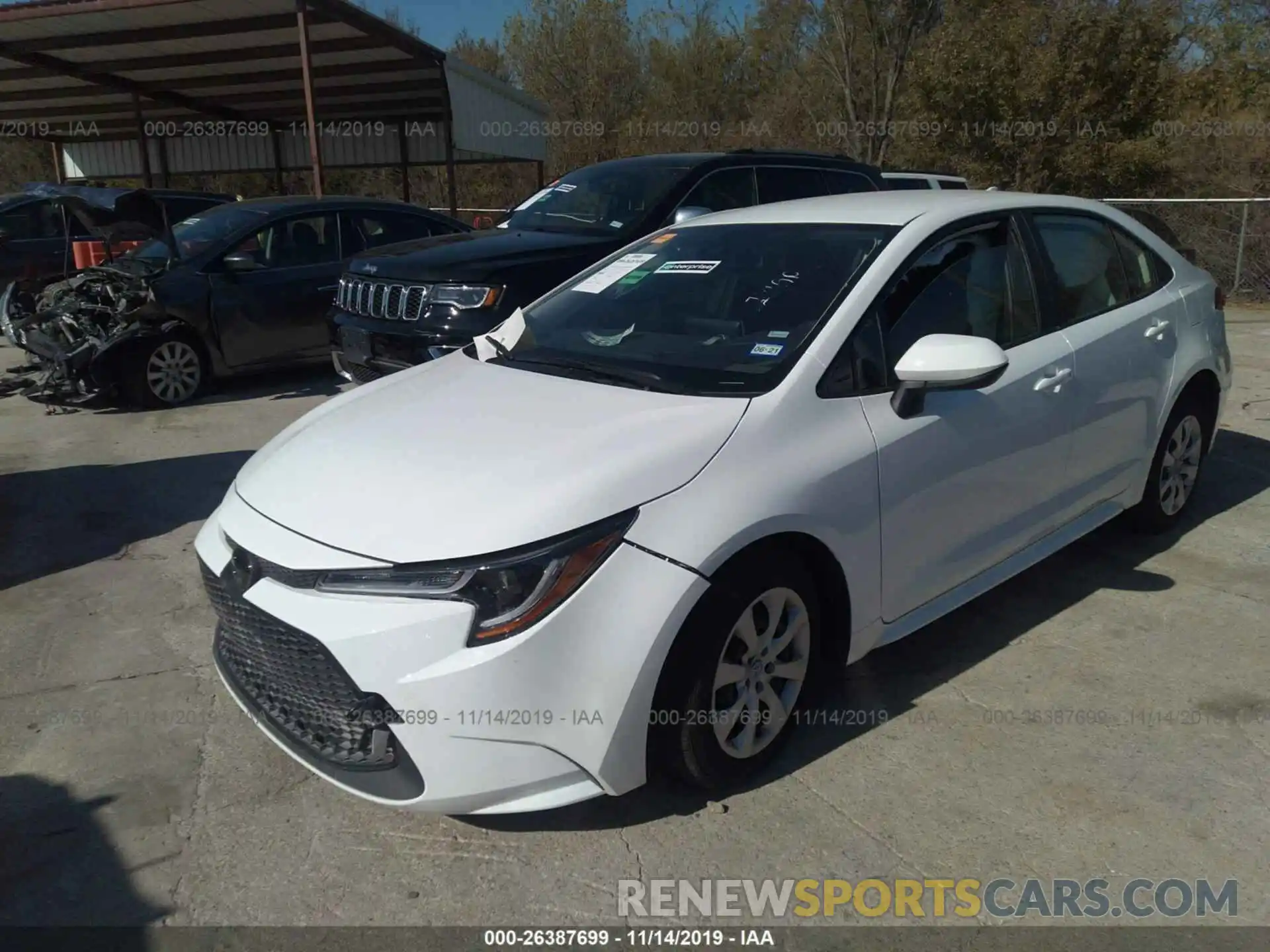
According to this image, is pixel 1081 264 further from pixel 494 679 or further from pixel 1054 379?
pixel 494 679

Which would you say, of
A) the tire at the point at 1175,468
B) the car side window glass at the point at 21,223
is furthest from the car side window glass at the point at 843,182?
the car side window glass at the point at 21,223

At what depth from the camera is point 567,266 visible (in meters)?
6.50

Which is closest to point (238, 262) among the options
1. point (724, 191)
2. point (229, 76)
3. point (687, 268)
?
point (724, 191)

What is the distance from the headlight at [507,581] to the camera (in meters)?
2.53

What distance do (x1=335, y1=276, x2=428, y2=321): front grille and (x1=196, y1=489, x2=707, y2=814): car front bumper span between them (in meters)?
3.69

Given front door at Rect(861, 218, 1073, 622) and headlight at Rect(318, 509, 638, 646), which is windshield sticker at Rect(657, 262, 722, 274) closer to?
front door at Rect(861, 218, 1073, 622)

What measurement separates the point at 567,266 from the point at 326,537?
13.4 ft

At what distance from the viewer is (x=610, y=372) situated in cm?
343

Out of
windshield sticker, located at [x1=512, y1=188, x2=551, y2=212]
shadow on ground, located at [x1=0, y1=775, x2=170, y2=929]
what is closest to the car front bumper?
shadow on ground, located at [x1=0, y1=775, x2=170, y2=929]

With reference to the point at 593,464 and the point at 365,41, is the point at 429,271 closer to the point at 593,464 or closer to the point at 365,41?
the point at 593,464

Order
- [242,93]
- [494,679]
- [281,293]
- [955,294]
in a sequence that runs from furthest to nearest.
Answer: [242,93] → [281,293] → [955,294] → [494,679]

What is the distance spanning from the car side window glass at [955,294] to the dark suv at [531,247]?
1.76m

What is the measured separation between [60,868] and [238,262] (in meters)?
6.53

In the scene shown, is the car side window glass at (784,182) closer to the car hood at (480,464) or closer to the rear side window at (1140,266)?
the rear side window at (1140,266)
